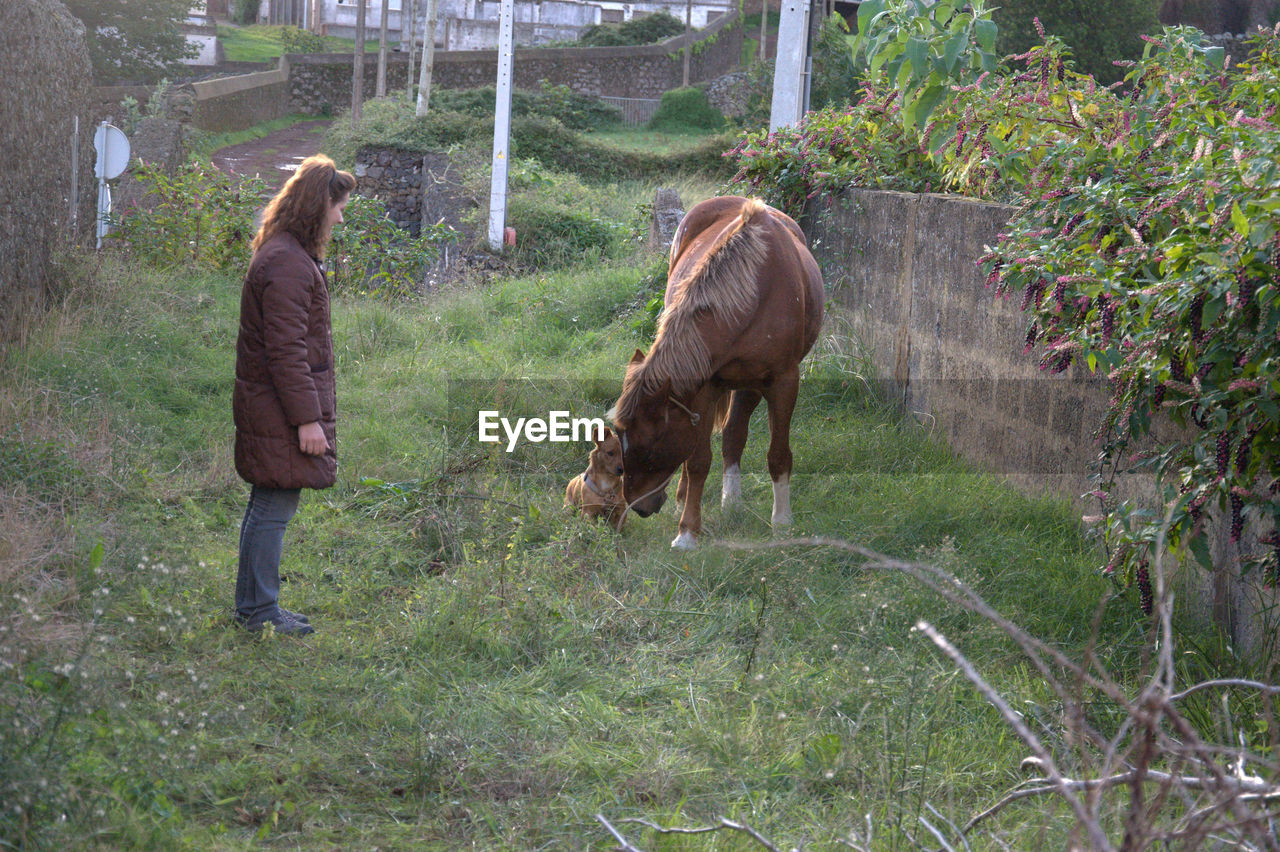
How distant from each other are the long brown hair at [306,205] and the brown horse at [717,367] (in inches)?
60.1

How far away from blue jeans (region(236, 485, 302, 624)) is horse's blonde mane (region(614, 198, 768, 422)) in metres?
1.58

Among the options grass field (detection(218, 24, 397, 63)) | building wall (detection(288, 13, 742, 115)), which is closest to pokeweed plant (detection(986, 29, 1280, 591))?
building wall (detection(288, 13, 742, 115))

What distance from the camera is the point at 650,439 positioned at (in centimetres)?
490

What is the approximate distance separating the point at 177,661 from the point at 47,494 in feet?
5.63

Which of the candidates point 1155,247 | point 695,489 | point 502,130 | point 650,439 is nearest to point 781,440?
point 695,489

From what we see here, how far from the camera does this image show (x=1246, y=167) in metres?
2.94

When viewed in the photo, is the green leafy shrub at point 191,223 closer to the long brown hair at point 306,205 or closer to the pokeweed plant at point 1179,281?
the long brown hair at point 306,205

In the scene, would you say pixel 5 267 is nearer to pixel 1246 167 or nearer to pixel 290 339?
pixel 290 339

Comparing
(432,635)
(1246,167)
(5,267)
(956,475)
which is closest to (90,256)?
(5,267)

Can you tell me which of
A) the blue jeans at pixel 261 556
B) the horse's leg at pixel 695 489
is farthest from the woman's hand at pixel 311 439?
the horse's leg at pixel 695 489

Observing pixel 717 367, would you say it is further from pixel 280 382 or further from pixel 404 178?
pixel 404 178

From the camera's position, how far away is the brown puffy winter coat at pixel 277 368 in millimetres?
4012

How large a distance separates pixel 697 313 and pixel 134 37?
105 feet

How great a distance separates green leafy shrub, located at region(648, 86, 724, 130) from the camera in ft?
107
